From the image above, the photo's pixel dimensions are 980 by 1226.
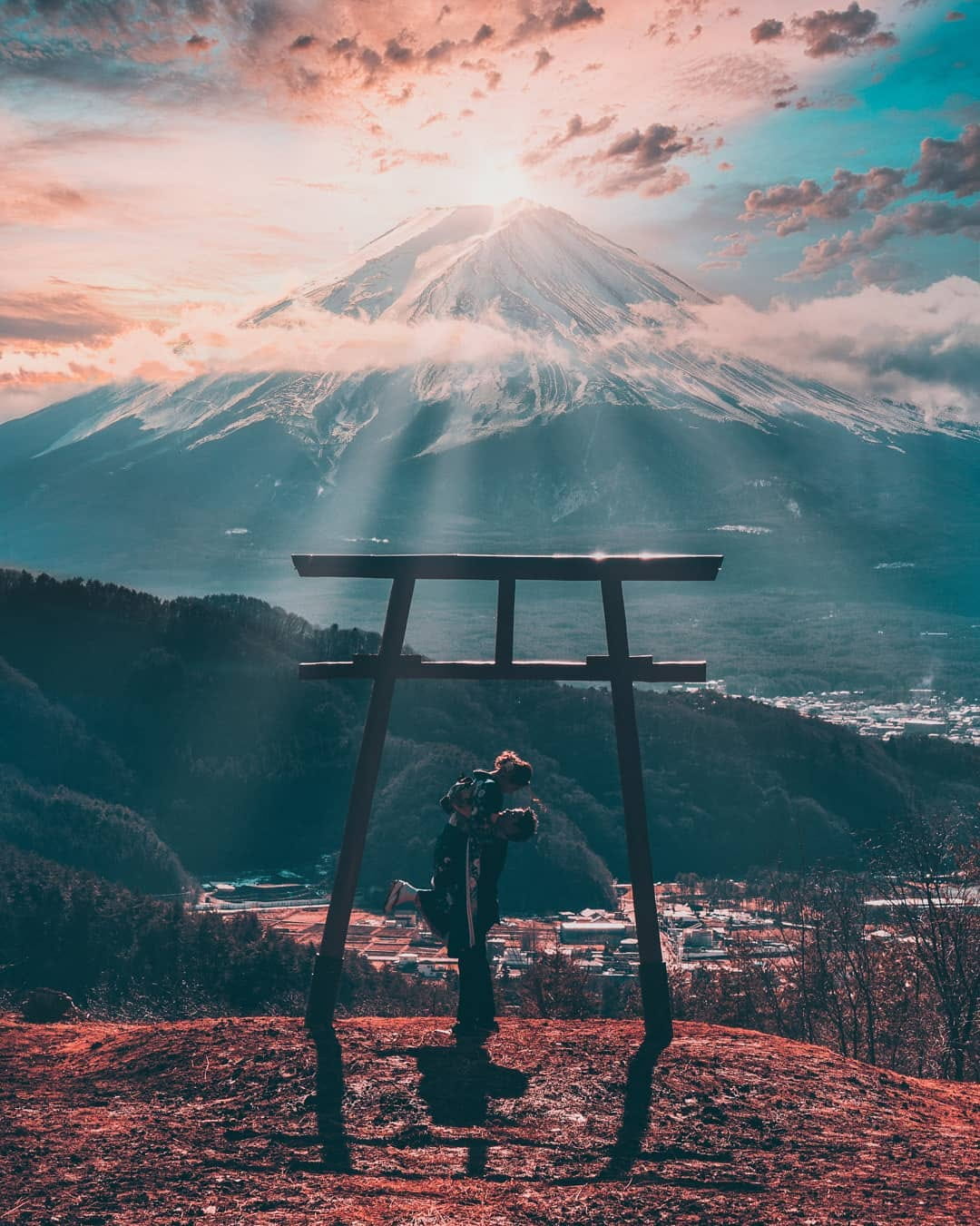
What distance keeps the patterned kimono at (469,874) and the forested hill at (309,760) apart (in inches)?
1511

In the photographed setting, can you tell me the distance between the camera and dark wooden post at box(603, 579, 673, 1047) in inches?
312

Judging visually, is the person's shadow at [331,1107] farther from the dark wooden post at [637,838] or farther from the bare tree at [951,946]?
the bare tree at [951,946]

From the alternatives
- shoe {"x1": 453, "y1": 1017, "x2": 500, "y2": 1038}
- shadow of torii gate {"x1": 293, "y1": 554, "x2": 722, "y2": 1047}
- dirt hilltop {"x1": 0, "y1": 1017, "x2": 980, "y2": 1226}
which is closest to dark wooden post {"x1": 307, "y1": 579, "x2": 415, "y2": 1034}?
shadow of torii gate {"x1": 293, "y1": 554, "x2": 722, "y2": 1047}

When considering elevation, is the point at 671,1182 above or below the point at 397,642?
below

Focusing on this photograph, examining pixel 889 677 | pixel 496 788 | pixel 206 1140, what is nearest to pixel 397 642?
pixel 496 788

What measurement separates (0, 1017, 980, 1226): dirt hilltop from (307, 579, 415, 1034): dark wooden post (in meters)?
0.23

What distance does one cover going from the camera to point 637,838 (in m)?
8.12

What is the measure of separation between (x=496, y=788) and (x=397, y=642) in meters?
1.30

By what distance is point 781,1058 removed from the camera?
7.54m

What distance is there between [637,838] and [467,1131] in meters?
2.32

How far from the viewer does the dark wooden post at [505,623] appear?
340 inches

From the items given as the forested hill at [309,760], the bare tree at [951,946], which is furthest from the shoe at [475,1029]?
the forested hill at [309,760]

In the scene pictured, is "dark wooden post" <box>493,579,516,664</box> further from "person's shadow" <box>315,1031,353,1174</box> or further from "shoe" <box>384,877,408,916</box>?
"person's shadow" <box>315,1031,353,1174</box>

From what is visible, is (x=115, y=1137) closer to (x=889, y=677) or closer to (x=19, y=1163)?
(x=19, y=1163)
